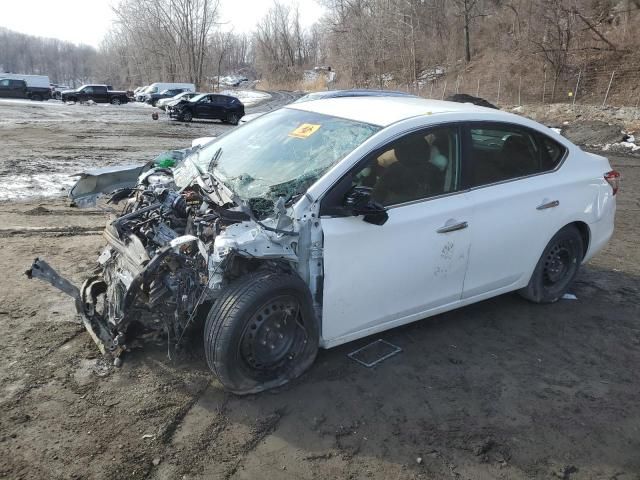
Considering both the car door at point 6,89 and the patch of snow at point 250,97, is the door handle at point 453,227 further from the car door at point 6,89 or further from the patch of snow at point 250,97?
the car door at point 6,89

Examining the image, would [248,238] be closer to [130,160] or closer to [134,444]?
[134,444]

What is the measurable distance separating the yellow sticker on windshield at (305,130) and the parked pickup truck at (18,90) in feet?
166

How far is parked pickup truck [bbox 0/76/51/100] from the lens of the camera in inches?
1786

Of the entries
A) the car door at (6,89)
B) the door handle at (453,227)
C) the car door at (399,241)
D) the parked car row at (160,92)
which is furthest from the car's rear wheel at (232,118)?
the car door at (6,89)

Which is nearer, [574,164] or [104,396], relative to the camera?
[104,396]

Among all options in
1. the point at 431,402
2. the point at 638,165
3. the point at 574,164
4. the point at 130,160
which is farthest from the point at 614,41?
the point at 431,402

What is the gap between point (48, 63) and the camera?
149875 millimetres

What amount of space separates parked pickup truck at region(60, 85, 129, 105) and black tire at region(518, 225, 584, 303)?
45057mm

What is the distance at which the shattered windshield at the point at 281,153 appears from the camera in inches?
137

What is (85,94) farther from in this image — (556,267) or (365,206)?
(365,206)

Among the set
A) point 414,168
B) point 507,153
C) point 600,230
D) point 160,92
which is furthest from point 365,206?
point 160,92

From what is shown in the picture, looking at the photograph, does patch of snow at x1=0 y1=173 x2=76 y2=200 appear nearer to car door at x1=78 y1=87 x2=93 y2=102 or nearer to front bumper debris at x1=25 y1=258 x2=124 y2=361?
front bumper debris at x1=25 y1=258 x2=124 y2=361

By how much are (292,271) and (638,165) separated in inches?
569

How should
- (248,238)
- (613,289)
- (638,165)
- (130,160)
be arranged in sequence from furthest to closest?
(638,165) < (130,160) < (613,289) < (248,238)
